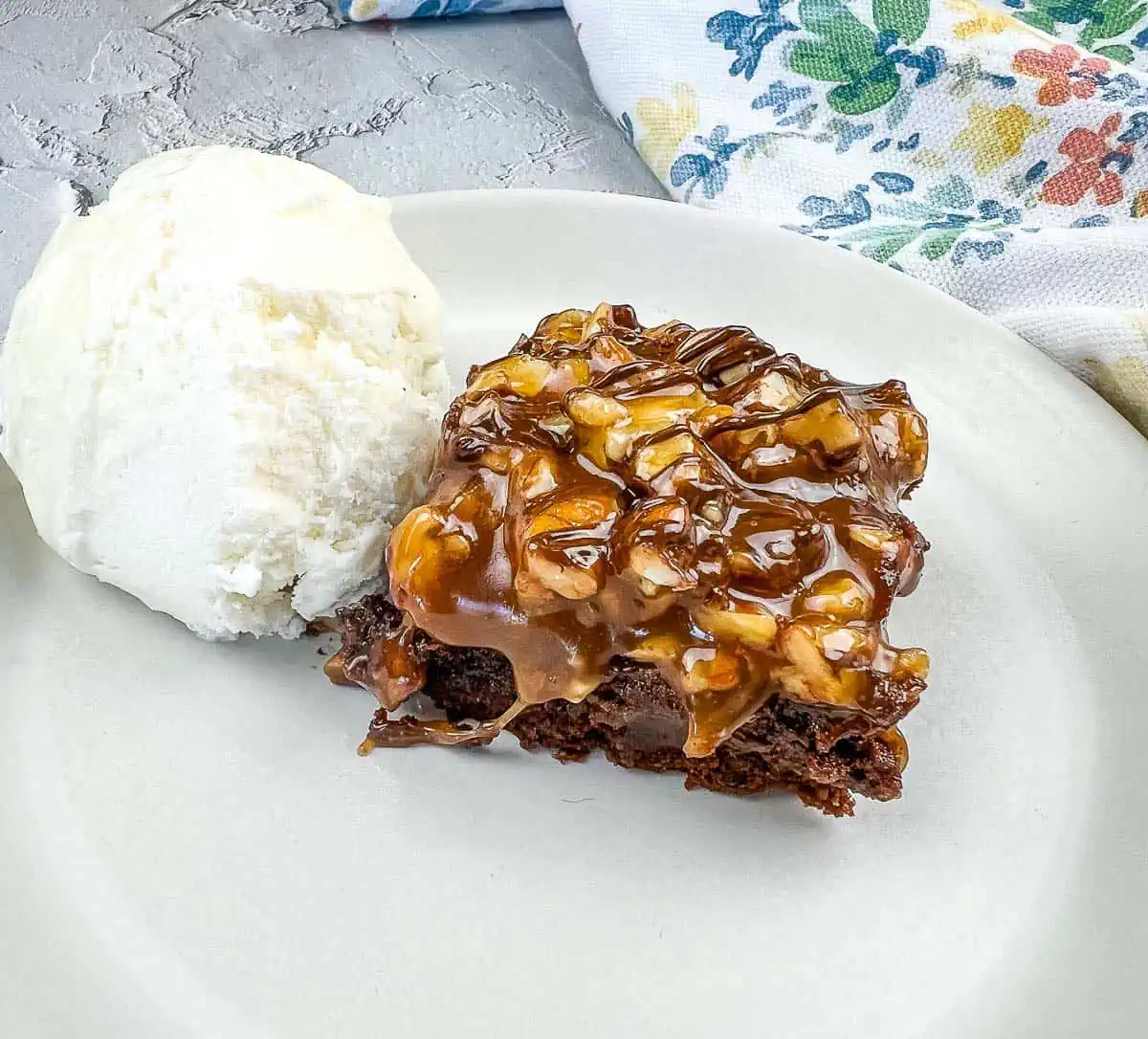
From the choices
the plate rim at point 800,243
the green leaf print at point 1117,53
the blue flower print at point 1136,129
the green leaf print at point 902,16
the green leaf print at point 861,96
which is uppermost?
the green leaf print at point 902,16

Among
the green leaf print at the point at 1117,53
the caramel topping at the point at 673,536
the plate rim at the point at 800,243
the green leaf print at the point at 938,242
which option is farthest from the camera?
the green leaf print at the point at 1117,53

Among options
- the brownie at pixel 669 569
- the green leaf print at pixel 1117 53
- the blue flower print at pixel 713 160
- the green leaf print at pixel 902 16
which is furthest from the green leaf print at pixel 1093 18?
the brownie at pixel 669 569

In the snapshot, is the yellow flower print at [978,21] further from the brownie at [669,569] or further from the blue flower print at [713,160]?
the brownie at [669,569]

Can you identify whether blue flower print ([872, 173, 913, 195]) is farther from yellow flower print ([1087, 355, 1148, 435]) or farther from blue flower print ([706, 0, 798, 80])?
yellow flower print ([1087, 355, 1148, 435])

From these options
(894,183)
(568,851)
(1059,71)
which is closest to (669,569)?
(568,851)

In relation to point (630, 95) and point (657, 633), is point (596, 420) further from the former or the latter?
point (630, 95)

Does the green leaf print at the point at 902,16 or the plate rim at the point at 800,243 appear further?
the green leaf print at the point at 902,16

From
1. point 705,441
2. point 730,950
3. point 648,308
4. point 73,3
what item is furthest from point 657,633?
point 73,3
